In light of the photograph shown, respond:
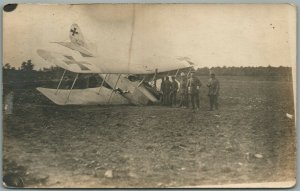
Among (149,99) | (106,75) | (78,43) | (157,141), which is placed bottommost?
(157,141)

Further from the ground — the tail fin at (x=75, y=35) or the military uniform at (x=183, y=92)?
the tail fin at (x=75, y=35)

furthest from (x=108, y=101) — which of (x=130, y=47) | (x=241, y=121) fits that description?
(x=241, y=121)

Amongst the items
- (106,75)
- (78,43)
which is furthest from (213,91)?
(78,43)

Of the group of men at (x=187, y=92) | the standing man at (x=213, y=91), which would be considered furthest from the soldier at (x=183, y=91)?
the standing man at (x=213, y=91)

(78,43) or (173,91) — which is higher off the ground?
(78,43)

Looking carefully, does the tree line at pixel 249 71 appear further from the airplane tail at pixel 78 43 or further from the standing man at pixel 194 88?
the airplane tail at pixel 78 43

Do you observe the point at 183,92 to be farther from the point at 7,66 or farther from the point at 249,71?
the point at 7,66

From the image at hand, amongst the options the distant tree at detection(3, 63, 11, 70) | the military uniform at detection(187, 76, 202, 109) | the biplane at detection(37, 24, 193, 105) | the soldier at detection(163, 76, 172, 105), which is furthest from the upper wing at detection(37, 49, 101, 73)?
the military uniform at detection(187, 76, 202, 109)

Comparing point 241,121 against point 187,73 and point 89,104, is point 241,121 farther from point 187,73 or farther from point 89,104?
point 89,104
